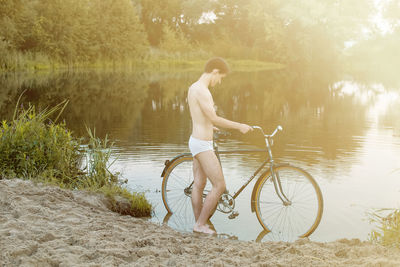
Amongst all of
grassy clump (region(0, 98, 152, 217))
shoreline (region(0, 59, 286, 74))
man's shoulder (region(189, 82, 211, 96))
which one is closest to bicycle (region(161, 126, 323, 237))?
grassy clump (region(0, 98, 152, 217))

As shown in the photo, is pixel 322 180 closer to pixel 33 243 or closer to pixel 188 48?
pixel 33 243

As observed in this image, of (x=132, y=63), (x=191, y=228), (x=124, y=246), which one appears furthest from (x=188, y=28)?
(x=124, y=246)

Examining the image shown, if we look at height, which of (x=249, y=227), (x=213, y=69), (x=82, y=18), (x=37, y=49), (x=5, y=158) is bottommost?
Answer: (x=249, y=227)

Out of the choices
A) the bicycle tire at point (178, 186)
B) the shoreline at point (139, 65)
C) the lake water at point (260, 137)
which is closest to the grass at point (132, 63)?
the shoreline at point (139, 65)

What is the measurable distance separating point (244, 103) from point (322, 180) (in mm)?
12773

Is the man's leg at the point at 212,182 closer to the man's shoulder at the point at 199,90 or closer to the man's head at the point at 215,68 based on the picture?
the man's shoulder at the point at 199,90

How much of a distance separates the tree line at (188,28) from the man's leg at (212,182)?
28959mm

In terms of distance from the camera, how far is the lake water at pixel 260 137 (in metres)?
6.69

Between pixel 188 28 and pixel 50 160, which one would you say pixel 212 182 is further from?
pixel 188 28

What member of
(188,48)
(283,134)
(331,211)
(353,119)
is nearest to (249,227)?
(331,211)

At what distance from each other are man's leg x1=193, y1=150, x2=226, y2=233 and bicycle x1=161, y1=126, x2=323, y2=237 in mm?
298

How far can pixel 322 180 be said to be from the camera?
7.98 m

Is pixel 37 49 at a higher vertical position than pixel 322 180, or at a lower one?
higher

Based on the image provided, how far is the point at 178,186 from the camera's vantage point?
648cm
